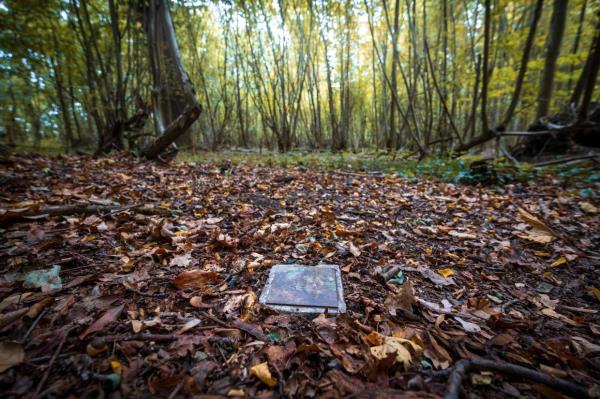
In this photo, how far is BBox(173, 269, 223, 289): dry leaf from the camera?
4.68ft

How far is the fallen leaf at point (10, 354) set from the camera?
33.4 inches

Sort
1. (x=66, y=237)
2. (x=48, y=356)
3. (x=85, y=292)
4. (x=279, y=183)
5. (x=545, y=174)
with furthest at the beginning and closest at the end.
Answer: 1. (x=545, y=174)
2. (x=279, y=183)
3. (x=66, y=237)
4. (x=85, y=292)
5. (x=48, y=356)

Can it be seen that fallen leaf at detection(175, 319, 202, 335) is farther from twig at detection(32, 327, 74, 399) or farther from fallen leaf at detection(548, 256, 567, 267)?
fallen leaf at detection(548, 256, 567, 267)

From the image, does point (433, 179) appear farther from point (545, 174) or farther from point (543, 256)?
point (543, 256)

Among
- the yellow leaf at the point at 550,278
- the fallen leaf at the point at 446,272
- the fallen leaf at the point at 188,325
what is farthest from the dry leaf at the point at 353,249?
the yellow leaf at the point at 550,278

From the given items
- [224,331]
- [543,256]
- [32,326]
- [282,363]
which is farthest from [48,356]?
[543,256]

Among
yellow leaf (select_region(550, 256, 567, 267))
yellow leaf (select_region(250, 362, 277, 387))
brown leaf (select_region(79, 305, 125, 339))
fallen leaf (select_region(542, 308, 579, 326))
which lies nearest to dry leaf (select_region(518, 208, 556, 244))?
yellow leaf (select_region(550, 256, 567, 267))

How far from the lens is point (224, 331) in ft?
3.64

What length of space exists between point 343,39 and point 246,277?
12.5 m

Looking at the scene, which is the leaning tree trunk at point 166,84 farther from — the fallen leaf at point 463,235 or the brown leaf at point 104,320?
the fallen leaf at point 463,235

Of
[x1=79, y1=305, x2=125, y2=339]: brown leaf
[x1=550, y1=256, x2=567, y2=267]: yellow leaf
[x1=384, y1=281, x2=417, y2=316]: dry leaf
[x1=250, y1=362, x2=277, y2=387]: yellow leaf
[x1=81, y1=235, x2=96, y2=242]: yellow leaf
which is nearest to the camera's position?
[x1=250, y1=362, x2=277, y2=387]: yellow leaf

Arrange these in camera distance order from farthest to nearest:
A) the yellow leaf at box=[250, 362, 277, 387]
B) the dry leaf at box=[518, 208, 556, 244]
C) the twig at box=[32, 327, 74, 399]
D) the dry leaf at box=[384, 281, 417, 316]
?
the dry leaf at box=[518, 208, 556, 244] → the dry leaf at box=[384, 281, 417, 316] → the yellow leaf at box=[250, 362, 277, 387] → the twig at box=[32, 327, 74, 399]

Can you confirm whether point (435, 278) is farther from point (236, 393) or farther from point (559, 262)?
point (236, 393)

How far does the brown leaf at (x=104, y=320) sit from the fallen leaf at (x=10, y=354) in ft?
0.53
